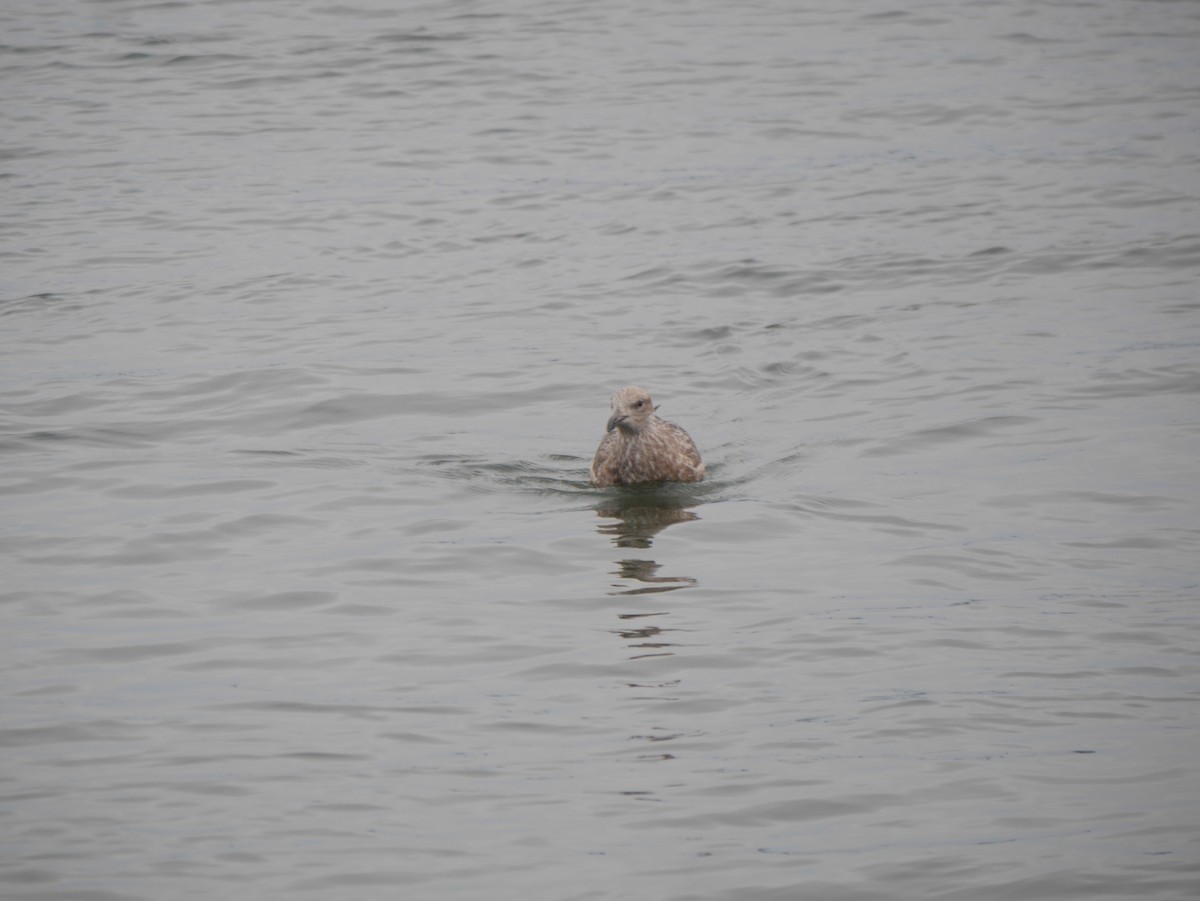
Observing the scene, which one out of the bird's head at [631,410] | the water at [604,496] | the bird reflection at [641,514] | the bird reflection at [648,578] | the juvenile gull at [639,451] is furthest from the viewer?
the juvenile gull at [639,451]

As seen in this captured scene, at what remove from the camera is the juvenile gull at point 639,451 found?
12.9 m

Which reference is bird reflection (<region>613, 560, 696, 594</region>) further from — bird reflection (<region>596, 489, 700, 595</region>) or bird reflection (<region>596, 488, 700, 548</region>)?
bird reflection (<region>596, 488, 700, 548</region>)

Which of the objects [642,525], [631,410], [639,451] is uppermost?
[631,410]

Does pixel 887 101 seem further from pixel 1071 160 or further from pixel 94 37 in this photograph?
pixel 94 37

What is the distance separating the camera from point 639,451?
12898 millimetres

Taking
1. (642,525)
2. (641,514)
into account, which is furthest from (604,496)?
(642,525)

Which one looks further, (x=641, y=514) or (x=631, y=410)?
(x=631, y=410)

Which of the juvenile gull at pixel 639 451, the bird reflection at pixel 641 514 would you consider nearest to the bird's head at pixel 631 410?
the juvenile gull at pixel 639 451

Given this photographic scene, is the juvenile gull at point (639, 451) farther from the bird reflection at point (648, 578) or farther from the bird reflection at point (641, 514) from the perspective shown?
the bird reflection at point (648, 578)

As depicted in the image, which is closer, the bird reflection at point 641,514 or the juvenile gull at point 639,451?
the bird reflection at point 641,514

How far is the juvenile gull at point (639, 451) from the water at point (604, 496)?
26 cm

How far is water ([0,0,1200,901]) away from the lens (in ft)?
24.3

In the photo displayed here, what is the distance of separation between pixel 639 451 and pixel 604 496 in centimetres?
45

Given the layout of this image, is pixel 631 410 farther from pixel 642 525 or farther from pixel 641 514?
pixel 642 525
